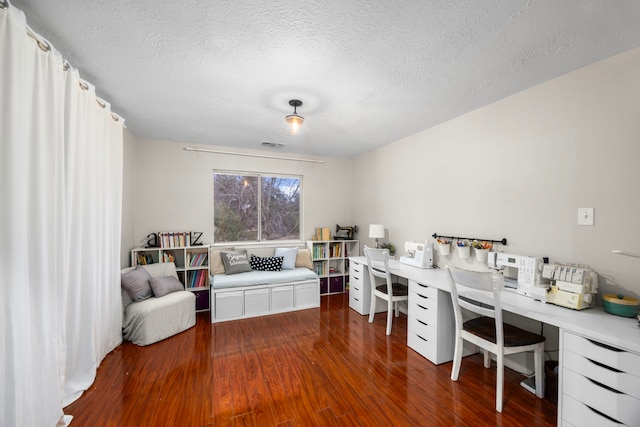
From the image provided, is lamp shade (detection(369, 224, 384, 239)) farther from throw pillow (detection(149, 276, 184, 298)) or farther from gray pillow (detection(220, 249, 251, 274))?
throw pillow (detection(149, 276, 184, 298))

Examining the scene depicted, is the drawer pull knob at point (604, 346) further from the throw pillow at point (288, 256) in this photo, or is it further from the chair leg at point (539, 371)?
the throw pillow at point (288, 256)

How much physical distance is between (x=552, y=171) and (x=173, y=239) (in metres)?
4.27

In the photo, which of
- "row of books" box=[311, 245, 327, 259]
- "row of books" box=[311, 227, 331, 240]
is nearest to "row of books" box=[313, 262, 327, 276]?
"row of books" box=[311, 245, 327, 259]

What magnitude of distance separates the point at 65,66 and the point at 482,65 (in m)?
2.91

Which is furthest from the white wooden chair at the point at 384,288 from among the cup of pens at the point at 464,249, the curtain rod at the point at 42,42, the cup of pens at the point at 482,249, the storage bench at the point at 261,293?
the curtain rod at the point at 42,42

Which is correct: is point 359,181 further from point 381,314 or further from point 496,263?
point 496,263

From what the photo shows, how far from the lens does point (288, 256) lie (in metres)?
→ 4.05

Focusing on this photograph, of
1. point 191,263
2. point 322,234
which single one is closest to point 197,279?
point 191,263

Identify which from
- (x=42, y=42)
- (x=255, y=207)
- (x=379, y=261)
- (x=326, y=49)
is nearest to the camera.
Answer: (x=42, y=42)

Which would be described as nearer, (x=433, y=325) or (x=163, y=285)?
(x=433, y=325)

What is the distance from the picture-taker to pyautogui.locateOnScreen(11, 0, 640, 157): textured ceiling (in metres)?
1.36

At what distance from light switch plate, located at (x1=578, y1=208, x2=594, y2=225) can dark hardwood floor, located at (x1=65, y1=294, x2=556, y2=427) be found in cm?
132

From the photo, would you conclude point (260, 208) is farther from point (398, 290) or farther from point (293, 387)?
point (293, 387)

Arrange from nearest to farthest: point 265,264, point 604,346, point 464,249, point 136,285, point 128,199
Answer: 1. point 604,346
2. point 464,249
3. point 136,285
4. point 128,199
5. point 265,264
